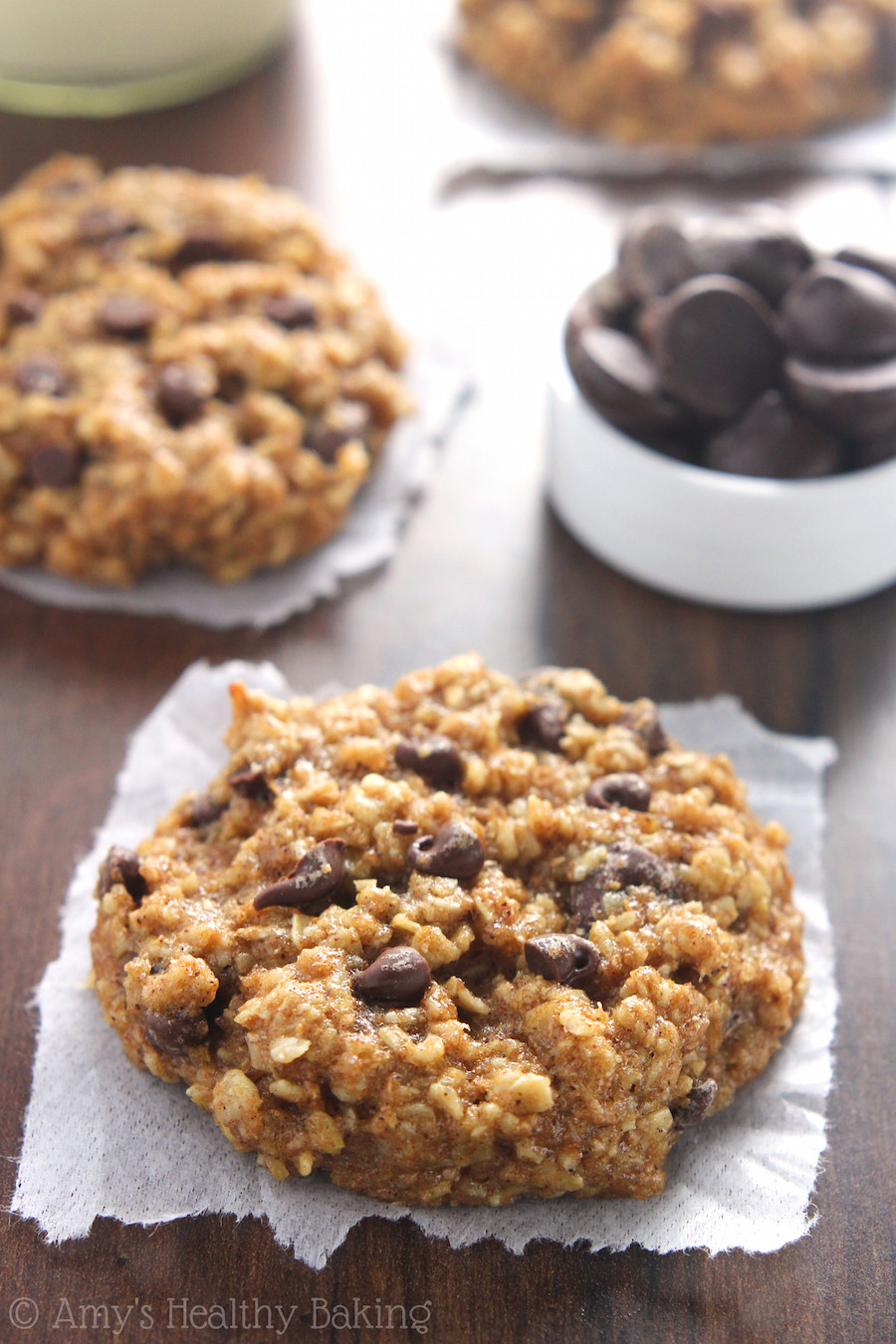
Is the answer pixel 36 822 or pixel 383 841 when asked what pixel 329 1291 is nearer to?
A: pixel 383 841

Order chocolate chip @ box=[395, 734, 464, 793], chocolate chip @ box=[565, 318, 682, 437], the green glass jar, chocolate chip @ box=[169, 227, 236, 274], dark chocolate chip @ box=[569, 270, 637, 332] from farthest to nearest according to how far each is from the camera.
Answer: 1. the green glass jar
2. chocolate chip @ box=[169, 227, 236, 274]
3. dark chocolate chip @ box=[569, 270, 637, 332]
4. chocolate chip @ box=[565, 318, 682, 437]
5. chocolate chip @ box=[395, 734, 464, 793]

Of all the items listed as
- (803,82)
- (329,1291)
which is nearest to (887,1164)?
(329,1291)

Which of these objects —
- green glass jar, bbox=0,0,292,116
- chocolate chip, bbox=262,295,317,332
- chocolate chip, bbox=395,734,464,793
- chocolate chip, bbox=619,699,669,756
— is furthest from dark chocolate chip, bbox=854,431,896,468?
green glass jar, bbox=0,0,292,116

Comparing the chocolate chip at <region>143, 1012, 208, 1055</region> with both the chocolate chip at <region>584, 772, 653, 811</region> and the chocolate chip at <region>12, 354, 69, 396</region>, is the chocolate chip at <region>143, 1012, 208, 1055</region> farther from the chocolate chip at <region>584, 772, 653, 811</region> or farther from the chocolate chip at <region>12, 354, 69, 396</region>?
the chocolate chip at <region>12, 354, 69, 396</region>

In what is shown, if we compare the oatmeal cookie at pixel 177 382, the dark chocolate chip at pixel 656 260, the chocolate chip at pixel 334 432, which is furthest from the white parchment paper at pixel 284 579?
the dark chocolate chip at pixel 656 260

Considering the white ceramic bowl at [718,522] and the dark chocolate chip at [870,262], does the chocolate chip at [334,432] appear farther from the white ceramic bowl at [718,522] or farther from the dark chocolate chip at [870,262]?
the dark chocolate chip at [870,262]

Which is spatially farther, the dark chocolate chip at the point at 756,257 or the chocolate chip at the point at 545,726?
the dark chocolate chip at the point at 756,257

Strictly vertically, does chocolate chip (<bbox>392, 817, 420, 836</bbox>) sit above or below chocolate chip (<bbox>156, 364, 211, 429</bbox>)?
below
